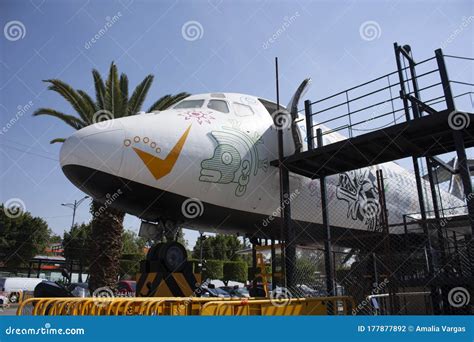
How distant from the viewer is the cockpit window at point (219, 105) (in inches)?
397

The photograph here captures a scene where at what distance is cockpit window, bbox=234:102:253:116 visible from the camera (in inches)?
401

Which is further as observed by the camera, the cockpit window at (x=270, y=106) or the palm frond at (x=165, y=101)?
the palm frond at (x=165, y=101)

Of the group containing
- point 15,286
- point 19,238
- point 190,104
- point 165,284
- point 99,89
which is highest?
point 99,89

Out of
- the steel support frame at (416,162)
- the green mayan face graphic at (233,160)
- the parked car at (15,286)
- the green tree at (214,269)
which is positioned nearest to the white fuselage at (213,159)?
the green mayan face graphic at (233,160)

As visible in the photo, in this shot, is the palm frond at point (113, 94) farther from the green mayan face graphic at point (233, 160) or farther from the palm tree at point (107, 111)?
the green mayan face graphic at point (233, 160)

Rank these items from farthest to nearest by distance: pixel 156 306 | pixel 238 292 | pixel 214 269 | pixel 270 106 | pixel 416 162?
pixel 214 269 → pixel 238 292 → pixel 270 106 → pixel 416 162 → pixel 156 306

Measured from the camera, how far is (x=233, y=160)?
8.85m

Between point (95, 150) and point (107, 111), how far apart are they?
490 inches

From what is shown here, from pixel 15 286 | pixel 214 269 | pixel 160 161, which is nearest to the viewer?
pixel 160 161

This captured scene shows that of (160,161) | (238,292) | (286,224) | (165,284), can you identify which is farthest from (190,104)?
(238,292)

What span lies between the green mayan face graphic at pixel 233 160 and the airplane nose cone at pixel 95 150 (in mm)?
A: 1803

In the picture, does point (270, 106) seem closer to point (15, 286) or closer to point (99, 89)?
point (99, 89)

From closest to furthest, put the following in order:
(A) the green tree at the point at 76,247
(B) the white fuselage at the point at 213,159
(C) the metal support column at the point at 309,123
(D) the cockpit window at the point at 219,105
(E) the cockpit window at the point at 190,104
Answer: (B) the white fuselage at the point at 213,159 < (D) the cockpit window at the point at 219,105 < (E) the cockpit window at the point at 190,104 < (C) the metal support column at the point at 309,123 < (A) the green tree at the point at 76,247

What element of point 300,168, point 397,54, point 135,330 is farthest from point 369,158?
point 135,330
